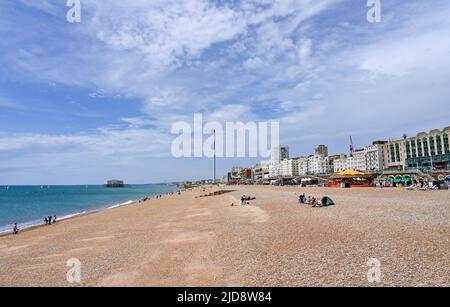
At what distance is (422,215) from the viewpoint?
53.9ft

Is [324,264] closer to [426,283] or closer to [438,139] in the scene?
[426,283]

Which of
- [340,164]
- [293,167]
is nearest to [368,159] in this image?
[340,164]

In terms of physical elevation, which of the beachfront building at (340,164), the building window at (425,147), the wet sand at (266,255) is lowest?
the wet sand at (266,255)

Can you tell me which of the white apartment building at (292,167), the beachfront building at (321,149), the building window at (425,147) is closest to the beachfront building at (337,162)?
the beachfront building at (321,149)

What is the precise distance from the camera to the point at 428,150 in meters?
98.8

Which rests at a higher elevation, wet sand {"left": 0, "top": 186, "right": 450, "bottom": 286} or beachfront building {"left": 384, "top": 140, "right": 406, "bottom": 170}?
beachfront building {"left": 384, "top": 140, "right": 406, "bottom": 170}

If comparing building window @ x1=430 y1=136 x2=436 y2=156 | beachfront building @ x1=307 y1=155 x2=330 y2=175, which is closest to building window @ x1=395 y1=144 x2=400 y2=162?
building window @ x1=430 y1=136 x2=436 y2=156

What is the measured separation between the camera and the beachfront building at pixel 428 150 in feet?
305

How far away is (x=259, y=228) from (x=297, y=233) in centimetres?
297

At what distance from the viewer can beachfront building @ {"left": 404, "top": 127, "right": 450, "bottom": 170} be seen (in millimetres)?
92812

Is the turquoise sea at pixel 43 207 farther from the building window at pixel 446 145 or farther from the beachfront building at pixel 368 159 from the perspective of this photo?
the building window at pixel 446 145

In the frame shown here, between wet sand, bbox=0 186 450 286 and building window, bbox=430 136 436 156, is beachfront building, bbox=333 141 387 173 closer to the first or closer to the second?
building window, bbox=430 136 436 156

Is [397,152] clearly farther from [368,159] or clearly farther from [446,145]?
[446,145]
